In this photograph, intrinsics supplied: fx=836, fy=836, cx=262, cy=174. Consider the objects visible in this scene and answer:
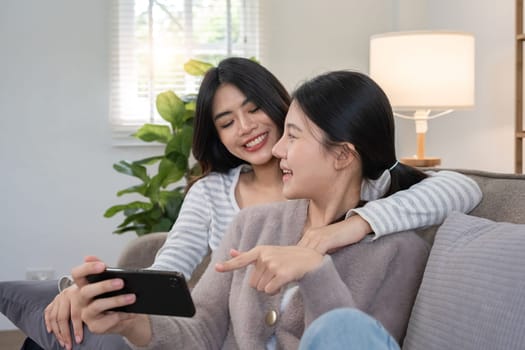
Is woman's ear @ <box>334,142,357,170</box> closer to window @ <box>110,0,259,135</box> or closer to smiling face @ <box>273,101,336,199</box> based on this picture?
smiling face @ <box>273,101,336,199</box>

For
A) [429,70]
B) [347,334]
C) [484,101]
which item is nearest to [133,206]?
[429,70]

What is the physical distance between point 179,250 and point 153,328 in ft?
1.75

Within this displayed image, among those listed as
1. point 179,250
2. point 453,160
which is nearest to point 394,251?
point 179,250

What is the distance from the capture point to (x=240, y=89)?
207 centimetres

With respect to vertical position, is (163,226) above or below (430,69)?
below

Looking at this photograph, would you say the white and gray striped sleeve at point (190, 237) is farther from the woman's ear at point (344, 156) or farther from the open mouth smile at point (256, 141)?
the woman's ear at point (344, 156)

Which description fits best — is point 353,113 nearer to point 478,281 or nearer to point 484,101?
point 478,281

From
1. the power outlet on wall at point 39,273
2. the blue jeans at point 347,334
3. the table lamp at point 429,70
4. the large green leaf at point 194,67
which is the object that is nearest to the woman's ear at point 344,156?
the blue jeans at point 347,334

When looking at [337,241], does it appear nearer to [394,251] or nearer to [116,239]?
[394,251]

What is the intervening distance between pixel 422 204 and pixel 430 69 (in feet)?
6.38

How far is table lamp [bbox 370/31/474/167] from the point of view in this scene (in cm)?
338

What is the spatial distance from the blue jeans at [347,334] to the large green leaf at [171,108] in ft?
8.91

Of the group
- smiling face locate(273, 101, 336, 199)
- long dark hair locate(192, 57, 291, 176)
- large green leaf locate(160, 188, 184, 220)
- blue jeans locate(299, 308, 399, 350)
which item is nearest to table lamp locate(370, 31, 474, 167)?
large green leaf locate(160, 188, 184, 220)

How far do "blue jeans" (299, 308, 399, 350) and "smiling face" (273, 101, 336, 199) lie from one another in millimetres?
661
